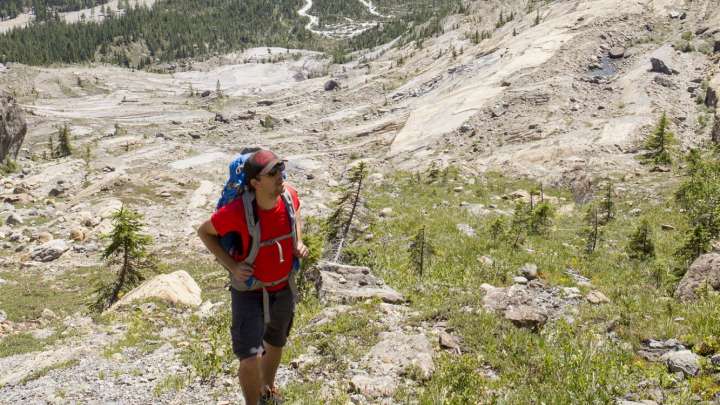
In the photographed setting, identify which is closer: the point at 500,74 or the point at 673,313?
the point at 673,313

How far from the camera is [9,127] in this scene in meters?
33.0

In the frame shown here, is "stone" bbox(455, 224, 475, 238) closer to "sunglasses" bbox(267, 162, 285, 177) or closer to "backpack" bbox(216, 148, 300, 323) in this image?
"backpack" bbox(216, 148, 300, 323)

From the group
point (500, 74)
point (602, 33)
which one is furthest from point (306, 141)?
point (602, 33)

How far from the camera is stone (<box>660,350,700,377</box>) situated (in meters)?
5.74

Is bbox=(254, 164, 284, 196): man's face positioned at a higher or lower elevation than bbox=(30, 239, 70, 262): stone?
higher

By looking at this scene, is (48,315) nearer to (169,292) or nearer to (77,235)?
(169,292)

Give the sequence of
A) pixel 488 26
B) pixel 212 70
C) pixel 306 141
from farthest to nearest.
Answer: pixel 212 70 < pixel 488 26 < pixel 306 141

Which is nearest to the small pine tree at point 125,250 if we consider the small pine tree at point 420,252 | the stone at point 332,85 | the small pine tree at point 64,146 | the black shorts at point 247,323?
the small pine tree at point 420,252

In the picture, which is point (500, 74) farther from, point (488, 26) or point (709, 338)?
point (488, 26)

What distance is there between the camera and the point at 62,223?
2233 centimetres

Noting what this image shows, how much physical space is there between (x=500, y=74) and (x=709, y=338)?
113 feet

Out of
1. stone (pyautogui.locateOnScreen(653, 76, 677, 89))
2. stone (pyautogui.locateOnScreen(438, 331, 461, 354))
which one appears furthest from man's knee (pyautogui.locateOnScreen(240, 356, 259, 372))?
stone (pyautogui.locateOnScreen(653, 76, 677, 89))

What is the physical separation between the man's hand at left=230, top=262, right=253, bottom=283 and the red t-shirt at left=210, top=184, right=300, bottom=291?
139 mm

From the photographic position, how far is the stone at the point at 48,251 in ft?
61.0
